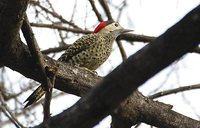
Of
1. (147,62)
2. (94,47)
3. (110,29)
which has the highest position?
(110,29)

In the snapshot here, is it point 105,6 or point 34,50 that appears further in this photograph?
point 105,6

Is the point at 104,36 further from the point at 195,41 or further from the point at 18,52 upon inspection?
the point at 195,41

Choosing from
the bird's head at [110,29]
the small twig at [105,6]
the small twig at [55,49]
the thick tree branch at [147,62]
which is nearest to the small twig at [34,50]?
the thick tree branch at [147,62]

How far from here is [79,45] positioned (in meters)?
5.34

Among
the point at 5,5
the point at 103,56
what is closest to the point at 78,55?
the point at 103,56

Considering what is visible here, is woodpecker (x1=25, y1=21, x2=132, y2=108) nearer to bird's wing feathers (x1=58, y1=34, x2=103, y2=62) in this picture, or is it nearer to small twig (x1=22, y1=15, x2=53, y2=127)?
bird's wing feathers (x1=58, y1=34, x2=103, y2=62)

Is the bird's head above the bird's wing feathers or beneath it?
above

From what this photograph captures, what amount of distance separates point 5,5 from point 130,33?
2.68m

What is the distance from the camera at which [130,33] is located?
5.41 meters

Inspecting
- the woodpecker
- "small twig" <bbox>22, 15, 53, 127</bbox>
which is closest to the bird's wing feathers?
the woodpecker

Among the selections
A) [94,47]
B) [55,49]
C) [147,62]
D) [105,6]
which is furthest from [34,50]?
[94,47]

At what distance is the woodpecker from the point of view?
5184mm

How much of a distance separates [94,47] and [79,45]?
0.69ft

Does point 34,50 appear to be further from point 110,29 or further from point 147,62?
point 110,29
